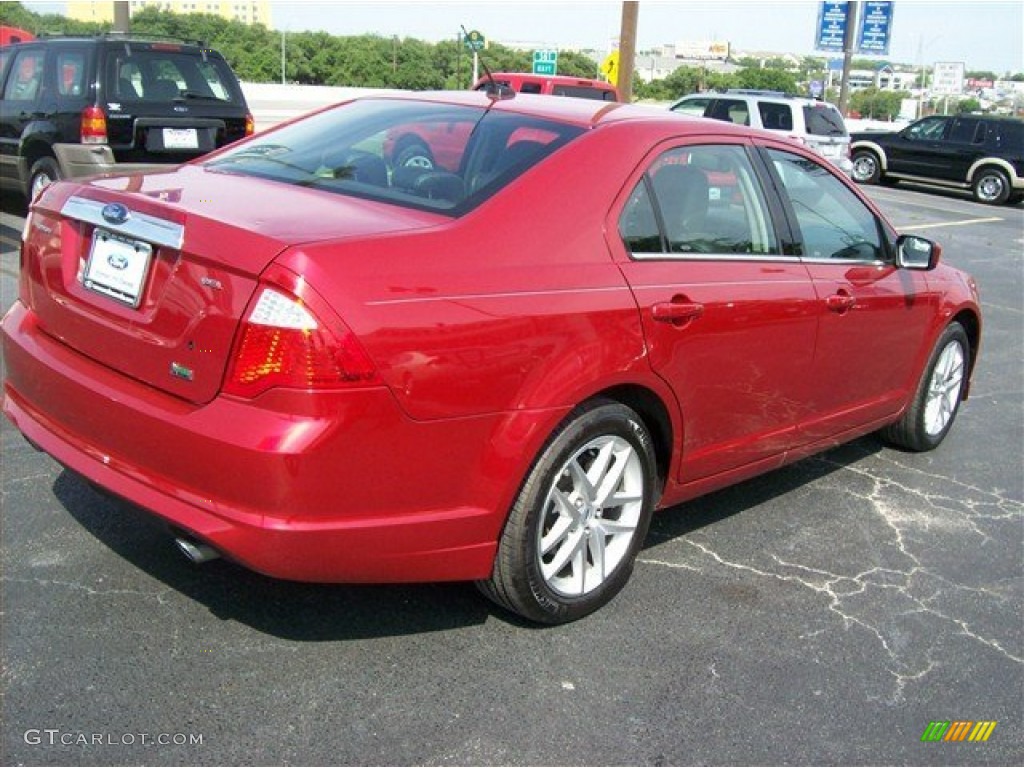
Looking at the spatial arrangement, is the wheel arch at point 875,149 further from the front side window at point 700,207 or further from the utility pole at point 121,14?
the front side window at point 700,207

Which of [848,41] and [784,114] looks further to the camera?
[848,41]

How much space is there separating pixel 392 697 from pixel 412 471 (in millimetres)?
653

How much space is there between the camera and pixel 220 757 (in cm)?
260

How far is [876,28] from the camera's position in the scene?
47.7 metres

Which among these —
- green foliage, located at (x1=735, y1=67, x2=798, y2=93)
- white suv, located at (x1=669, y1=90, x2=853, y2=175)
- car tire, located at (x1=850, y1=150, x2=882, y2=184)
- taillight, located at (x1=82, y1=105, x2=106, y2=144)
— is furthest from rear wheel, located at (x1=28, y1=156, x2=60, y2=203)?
green foliage, located at (x1=735, y1=67, x2=798, y2=93)

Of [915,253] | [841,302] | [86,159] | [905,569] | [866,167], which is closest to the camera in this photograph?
[905,569]

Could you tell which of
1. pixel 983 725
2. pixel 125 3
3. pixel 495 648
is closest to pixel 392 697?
pixel 495 648

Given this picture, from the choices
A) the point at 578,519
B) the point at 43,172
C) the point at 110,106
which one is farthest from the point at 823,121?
the point at 578,519

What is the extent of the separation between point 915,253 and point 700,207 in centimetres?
151

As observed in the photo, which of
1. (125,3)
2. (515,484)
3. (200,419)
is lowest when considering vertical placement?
(515,484)

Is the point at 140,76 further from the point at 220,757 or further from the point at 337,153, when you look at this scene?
the point at 220,757

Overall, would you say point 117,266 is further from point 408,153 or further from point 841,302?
point 841,302

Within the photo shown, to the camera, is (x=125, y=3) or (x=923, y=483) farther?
(x=125, y=3)

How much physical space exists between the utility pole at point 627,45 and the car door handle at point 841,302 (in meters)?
13.2
